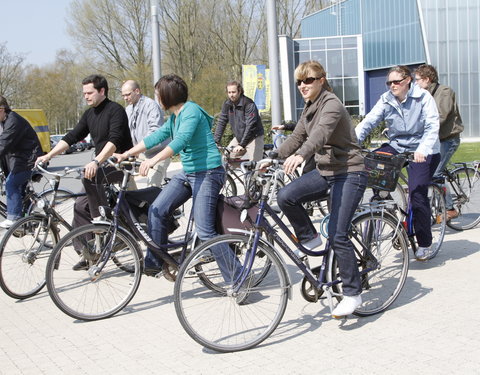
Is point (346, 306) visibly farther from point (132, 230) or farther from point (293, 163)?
point (132, 230)

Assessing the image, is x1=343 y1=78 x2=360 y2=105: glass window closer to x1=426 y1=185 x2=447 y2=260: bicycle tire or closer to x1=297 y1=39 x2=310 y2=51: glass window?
x1=297 y1=39 x2=310 y2=51: glass window

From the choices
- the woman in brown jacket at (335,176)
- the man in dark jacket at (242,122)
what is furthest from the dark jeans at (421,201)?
the man in dark jacket at (242,122)

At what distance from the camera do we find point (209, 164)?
475 cm

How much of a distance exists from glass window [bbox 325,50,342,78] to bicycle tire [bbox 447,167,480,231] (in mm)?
31326

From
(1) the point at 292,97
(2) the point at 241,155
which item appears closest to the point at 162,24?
(1) the point at 292,97

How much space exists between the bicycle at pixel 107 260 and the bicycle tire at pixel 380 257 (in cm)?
134

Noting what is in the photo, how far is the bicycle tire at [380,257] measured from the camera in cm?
449

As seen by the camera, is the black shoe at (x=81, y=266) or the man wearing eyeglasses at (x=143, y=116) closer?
the black shoe at (x=81, y=266)

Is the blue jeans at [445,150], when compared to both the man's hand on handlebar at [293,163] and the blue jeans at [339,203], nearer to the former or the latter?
the blue jeans at [339,203]

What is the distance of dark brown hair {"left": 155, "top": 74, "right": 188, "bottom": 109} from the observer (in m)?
4.70

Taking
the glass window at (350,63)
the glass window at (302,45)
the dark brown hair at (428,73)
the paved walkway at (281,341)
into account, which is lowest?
the paved walkway at (281,341)

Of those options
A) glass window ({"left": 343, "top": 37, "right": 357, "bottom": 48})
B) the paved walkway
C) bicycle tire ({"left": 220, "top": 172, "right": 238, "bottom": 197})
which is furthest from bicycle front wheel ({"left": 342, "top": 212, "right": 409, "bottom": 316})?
glass window ({"left": 343, "top": 37, "right": 357, "bottom": 48})

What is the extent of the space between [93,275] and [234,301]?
118 cm

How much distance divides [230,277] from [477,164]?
421 centimetres
